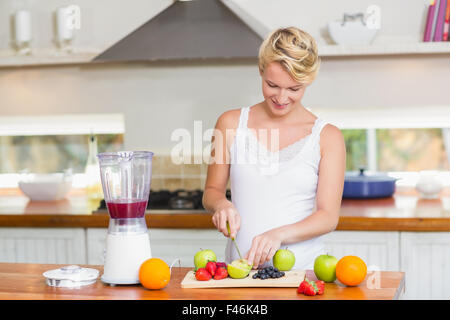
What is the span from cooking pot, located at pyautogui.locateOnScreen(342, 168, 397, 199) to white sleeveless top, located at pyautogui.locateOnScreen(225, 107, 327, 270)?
50.0 inches

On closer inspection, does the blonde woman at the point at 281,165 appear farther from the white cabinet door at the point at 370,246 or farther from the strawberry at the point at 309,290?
the white cabinet door at the point at 370,246

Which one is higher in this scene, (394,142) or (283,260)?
(394,142)

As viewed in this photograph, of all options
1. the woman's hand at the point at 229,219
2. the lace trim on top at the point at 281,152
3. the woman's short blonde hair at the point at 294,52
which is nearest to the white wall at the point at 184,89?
the lace trim on top at the point at 281,152

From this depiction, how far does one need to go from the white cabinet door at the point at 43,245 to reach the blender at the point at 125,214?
4.30 ft

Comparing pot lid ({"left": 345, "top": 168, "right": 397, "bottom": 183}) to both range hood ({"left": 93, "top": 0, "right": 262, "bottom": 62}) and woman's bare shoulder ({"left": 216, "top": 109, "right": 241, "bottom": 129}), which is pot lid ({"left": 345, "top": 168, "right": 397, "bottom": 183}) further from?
woman's bare shoulder ({"left": 216, "top": 109, "right": 241, "bottom": 129})

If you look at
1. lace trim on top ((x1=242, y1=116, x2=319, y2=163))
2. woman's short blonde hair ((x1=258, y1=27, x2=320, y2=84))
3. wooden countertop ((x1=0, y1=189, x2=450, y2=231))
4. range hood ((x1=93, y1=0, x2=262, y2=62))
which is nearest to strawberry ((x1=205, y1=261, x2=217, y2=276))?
lace trim on top ((x1=242, y1=116, x2=319, y2=163))

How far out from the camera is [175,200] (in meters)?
3.13

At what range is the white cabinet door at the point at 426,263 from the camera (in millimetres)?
2793

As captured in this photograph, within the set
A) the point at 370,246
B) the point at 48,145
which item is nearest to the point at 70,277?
the point at 370,246

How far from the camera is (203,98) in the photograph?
3.52 meters

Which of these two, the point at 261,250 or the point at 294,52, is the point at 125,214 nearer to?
the point at 261,250

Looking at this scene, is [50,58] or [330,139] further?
[50,58]

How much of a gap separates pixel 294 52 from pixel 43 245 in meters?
1.78
